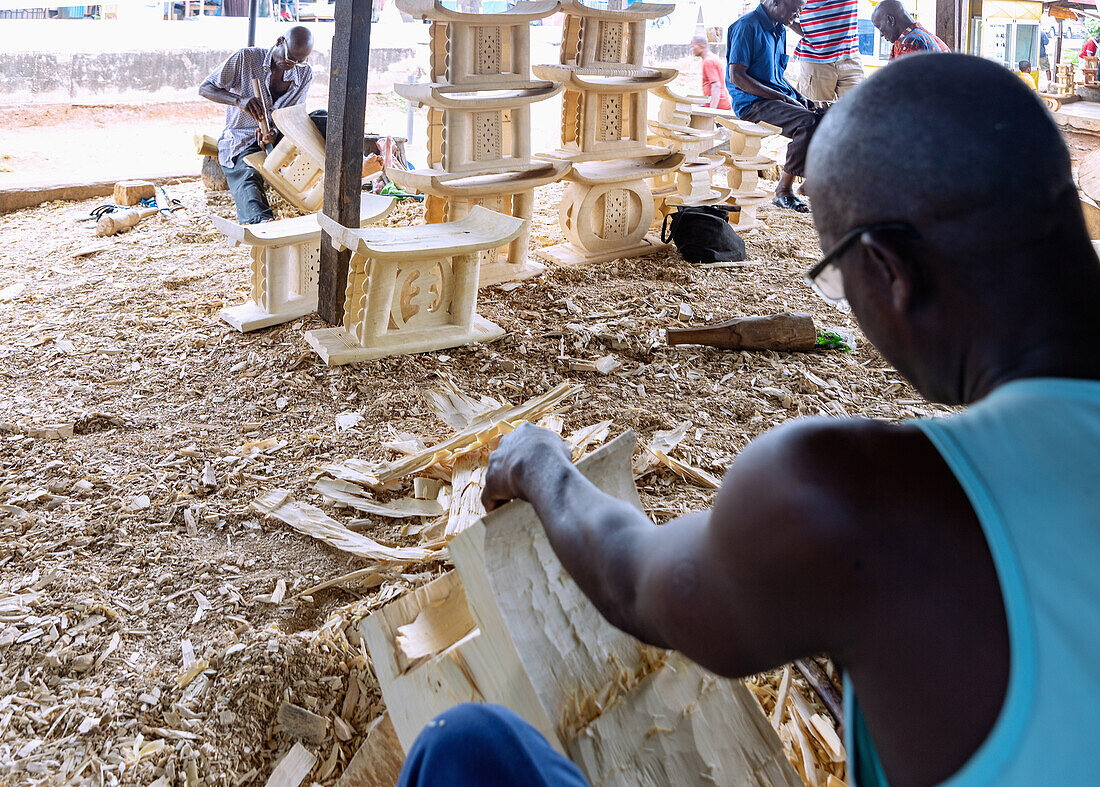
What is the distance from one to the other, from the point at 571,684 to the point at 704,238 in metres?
4.68

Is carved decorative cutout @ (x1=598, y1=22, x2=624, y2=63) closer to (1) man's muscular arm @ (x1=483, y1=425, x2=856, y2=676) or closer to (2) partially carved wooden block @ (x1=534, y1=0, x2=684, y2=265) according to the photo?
(2) partially carved wooden block @ (x1=534, y1=0, x2=684, y2=265)

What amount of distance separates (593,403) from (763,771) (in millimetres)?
2201

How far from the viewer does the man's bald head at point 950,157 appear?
34.2 inches

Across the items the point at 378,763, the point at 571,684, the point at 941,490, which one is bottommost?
the point at 378,763

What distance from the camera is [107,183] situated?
24.8 ft

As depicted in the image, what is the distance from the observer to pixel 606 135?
5652 mm

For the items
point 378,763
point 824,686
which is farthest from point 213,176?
point 824,686

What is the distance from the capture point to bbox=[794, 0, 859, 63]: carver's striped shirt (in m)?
6.65

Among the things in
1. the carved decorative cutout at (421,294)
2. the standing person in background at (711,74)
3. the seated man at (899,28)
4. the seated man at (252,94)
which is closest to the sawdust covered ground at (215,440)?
the carved decorative cutout at (421,294)

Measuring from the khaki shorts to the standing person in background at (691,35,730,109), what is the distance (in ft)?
12.6

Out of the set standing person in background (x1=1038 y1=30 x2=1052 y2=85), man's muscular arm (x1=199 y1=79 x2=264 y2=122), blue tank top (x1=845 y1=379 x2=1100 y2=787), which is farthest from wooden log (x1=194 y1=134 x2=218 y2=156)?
standing person in background (x1=1038 y1=30 x2=1052 y2=85)

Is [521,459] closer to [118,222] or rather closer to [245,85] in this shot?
[245,85]

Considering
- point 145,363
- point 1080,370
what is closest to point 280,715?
point 1080,370

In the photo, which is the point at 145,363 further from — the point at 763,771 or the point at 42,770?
the point at 763,771
